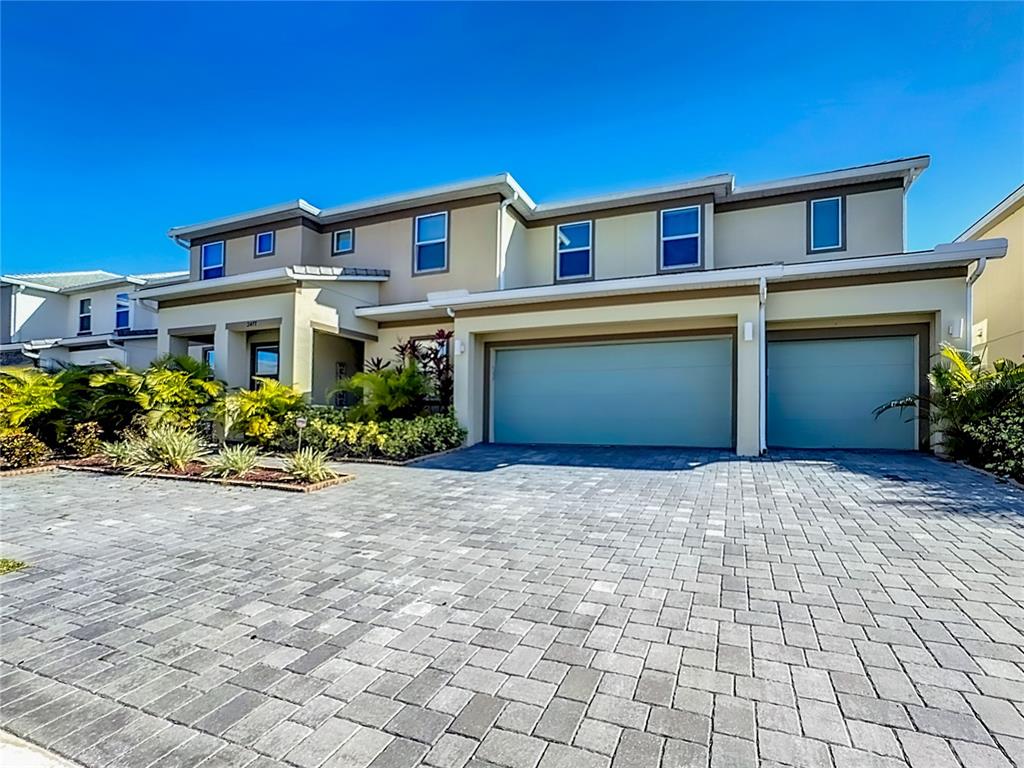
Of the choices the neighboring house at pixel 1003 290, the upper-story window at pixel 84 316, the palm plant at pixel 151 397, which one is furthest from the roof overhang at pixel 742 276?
the upper-story window at pixel 84 316

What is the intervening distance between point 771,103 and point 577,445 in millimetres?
8340

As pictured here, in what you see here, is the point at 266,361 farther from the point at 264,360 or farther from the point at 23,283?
the point at 23,283

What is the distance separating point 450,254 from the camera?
13.8 metres

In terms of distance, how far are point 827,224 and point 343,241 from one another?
13.4 m

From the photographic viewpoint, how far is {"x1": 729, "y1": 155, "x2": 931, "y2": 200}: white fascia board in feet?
37.9

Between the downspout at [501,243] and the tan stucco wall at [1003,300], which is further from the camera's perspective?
the downspout at [501,243]

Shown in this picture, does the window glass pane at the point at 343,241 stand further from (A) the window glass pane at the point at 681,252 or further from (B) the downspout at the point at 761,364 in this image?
(B) the downspout at the point at 761,364

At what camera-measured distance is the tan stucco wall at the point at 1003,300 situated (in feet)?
41.5

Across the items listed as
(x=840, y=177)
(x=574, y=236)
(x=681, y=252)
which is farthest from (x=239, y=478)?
(x=840, y=177)

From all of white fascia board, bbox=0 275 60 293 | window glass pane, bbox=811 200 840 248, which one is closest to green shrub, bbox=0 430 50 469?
white fascia board, bbox=0 275 60 293

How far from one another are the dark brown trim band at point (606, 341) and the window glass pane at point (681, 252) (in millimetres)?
2724

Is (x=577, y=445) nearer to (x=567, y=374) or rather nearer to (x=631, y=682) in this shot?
(x=567, y=374)

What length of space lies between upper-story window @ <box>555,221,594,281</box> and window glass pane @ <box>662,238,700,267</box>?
1.95 meters

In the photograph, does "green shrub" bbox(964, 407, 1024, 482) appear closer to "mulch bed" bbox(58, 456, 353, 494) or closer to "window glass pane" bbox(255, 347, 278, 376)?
"mulch bed" bbox(58, 456, 353, 494)
